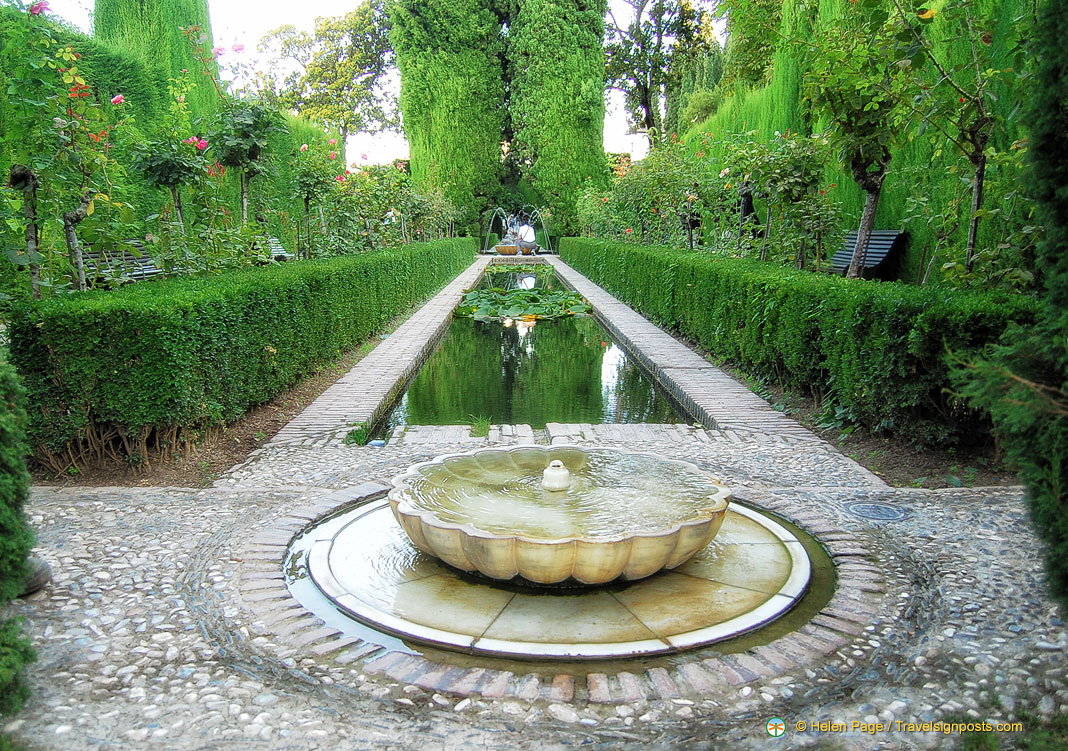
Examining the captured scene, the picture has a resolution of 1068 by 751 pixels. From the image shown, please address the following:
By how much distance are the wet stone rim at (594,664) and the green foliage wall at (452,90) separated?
90.9 ft

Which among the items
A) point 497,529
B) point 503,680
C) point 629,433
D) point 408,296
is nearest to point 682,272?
point 629,433

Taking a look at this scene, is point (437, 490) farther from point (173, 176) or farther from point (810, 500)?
point (173, 176)

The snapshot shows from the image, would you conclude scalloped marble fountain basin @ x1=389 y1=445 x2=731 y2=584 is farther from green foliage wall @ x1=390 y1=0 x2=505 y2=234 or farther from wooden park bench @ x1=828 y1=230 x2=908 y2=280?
green foliage wall @ x1=390 y1=0 x2=505 y2=234

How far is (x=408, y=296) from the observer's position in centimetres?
1301

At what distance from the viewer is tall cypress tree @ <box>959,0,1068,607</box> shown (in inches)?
72.9

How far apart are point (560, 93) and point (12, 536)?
3072cm

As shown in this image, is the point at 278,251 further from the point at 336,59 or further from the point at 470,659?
the point at 336,59

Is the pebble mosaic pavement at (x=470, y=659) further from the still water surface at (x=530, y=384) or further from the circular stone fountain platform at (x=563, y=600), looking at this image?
the still water surface at (x=530, y=384)

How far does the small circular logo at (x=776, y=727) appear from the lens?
2.08 meters

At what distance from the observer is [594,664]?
2471mm

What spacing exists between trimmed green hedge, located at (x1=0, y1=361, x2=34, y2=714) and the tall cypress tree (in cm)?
258

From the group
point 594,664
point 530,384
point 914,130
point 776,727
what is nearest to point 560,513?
point 594,664

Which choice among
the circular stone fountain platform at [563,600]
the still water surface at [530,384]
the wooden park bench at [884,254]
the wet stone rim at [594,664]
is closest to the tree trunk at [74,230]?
the still water surface at [530,384]

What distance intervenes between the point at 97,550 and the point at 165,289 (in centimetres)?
241
